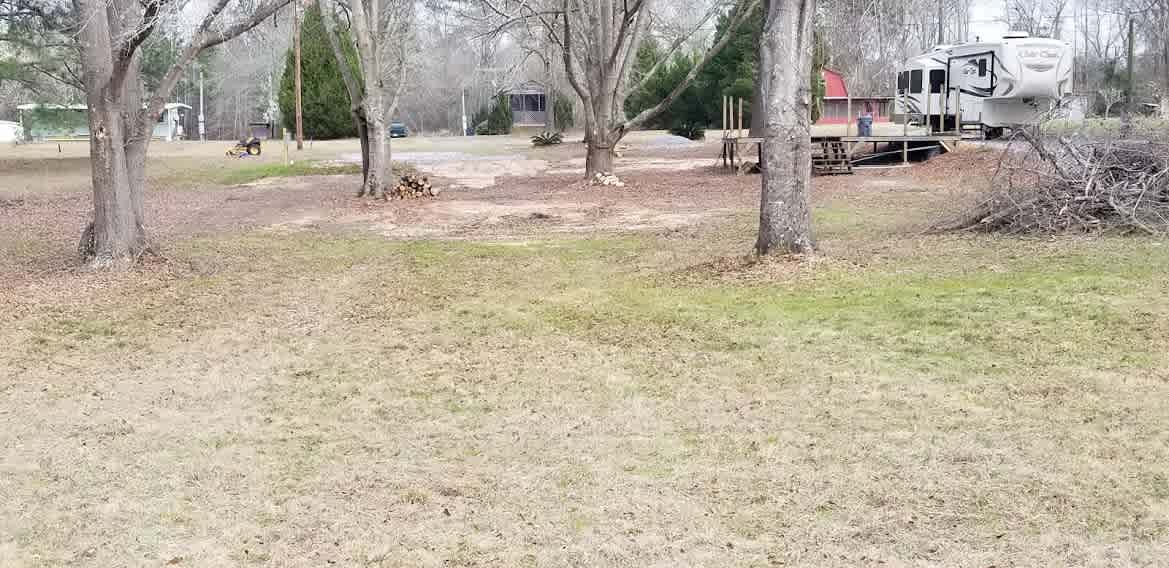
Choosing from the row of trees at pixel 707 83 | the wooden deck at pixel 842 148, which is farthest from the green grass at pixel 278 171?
the row of trees at pixel 707 83

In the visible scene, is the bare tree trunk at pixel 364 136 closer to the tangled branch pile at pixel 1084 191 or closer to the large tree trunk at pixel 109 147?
the large tree trunk at pixel 109 147

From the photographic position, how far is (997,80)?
90.3 feet

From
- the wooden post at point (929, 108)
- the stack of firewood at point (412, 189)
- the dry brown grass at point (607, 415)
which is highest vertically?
the wooden post at point (929, 108)

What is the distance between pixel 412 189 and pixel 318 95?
2898cm

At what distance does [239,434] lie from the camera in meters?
6.02

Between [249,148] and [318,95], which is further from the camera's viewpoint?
[318,95]

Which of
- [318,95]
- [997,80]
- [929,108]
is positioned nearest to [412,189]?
[929,108]

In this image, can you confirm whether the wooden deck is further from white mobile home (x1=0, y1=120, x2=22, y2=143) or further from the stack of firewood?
white mobile home (x1=0, y1=120, x2=22, y2=143)

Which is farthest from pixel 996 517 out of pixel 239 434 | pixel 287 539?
pixel 239 434

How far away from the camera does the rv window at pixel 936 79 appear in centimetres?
3006

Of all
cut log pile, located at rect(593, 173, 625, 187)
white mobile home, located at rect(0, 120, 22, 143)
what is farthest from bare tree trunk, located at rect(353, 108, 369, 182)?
white mobile home, located at rect(0, 120, 22, 143)

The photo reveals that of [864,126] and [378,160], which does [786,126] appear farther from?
[864,126]

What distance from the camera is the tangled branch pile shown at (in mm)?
11141

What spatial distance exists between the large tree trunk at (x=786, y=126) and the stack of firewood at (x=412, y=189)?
1102cm
